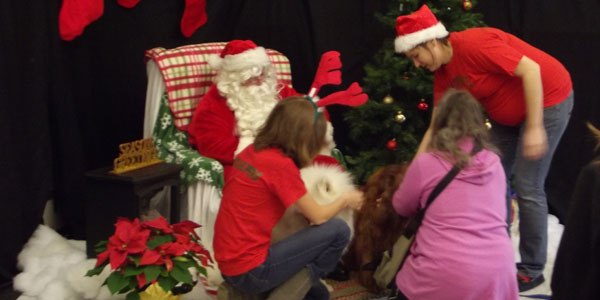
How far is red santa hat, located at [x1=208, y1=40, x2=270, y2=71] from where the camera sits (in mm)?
3541

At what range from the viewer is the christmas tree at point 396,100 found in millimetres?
4055

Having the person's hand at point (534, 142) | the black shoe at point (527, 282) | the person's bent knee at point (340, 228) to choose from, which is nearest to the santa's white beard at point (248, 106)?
the person's bent knee at point (340, 228)

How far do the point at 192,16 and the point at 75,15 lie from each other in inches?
33.0

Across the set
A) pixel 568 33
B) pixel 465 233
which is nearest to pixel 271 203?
pixel 465 233

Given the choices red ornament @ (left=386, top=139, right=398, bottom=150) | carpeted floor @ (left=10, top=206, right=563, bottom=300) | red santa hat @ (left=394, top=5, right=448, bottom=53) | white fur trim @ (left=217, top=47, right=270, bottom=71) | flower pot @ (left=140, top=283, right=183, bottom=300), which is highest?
red santa hat @ (left=394, top=5, right=448, bottom=53)

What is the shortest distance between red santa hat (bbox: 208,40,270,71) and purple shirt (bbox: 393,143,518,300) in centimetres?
140

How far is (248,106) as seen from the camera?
3.55 metres

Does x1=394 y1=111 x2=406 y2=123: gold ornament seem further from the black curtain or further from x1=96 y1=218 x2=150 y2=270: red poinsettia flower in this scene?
x1=96 y1=218 x2=150 y2=270: red poinsettia flower

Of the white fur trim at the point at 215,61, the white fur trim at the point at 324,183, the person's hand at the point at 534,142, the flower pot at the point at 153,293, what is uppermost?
the white fur trim at the point at 215,61

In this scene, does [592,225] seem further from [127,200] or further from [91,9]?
[91,9]

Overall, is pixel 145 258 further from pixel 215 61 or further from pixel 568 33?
pixel 568 33

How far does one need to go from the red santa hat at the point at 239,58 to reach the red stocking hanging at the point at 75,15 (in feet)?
2.40

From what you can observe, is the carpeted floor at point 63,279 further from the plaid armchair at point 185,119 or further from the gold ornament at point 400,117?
the gold ornament at point 400,117

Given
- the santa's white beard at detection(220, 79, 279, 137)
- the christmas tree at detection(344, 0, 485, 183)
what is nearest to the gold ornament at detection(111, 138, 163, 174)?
the santa's white beard at detection(220, 79, 279, 137)
